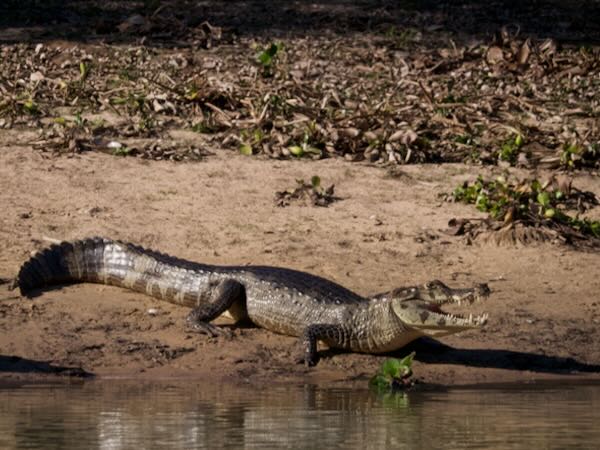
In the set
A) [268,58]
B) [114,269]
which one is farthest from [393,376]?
[268,58]

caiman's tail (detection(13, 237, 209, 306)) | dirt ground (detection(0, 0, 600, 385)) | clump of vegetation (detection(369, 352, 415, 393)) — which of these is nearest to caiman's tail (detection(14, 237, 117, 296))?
caiman's tail (detection(13, 237, 209, 306))

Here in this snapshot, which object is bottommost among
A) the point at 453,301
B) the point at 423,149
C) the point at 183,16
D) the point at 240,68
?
the point at 453,301

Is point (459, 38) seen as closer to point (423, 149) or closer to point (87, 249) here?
point (423, 149)

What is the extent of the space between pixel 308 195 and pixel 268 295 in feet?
6.12

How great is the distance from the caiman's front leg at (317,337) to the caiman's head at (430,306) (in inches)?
16.1

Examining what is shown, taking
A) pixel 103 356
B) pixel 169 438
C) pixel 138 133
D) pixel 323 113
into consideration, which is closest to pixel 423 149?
pixel 323 113

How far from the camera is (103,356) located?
27.4 ft

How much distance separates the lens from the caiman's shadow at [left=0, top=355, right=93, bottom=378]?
26.6 ft

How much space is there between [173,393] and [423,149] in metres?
4.54

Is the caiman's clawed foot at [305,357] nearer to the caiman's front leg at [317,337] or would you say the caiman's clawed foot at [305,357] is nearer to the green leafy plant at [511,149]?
the caiman's front leg at [317,337]

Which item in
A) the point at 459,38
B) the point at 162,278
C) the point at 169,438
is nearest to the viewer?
the point at 169,438

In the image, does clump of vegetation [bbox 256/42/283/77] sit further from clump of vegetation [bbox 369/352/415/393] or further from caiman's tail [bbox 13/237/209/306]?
clump of vegetation [bbox 369/352/415/393]

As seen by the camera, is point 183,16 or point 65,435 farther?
point 183,16

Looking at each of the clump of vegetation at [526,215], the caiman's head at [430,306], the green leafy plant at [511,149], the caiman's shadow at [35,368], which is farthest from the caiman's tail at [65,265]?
the green leafy plant at [511,149]
